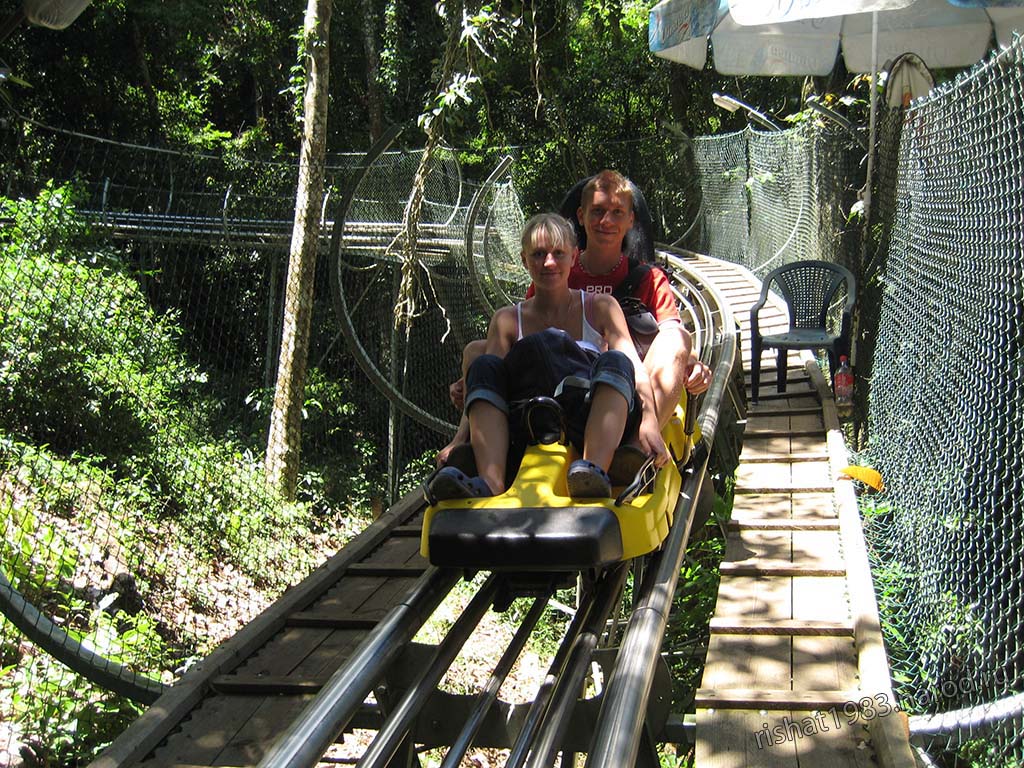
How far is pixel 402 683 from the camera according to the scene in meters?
3.10

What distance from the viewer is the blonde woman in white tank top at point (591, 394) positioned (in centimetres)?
271

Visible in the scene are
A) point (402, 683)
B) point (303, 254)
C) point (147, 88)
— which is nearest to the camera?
point (402, 683)

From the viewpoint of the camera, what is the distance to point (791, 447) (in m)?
5.37

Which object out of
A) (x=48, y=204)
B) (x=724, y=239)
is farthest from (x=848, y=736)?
(x=724, y=239)

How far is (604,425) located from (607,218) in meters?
1.38

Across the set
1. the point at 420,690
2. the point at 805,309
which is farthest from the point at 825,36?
the point at 420,690

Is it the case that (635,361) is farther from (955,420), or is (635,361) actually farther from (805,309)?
(805,309)

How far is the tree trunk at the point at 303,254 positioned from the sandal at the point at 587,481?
4.80 metres

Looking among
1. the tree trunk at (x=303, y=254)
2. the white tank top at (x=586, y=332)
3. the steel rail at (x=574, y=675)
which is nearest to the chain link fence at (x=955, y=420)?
the steel rail at (x=574, y=675)

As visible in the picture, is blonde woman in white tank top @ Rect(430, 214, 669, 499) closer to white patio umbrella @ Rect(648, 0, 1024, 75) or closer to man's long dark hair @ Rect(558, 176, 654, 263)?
man's long dark hair @ Rect(558, 176, 654, 263)

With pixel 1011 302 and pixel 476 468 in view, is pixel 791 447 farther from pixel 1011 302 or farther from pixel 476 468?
pixel 476 468

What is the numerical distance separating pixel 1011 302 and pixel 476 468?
1.63 metres

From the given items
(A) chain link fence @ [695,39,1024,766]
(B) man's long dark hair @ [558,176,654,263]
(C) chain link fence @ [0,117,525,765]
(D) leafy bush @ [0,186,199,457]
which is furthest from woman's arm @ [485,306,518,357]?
(D) leafy bush @ [0,186,199,457]

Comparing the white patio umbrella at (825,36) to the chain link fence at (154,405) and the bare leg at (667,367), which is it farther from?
the bare leg at (667,367)
